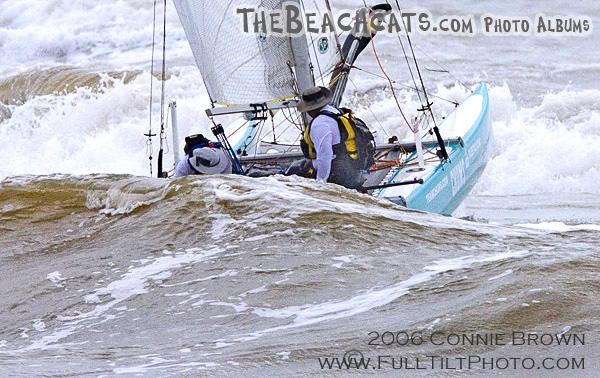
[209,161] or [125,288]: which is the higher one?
[209,161]

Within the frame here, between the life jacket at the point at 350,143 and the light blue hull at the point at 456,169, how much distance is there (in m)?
0.30

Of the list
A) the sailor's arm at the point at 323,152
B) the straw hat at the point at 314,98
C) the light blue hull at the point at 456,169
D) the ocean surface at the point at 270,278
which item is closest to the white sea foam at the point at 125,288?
the ocean surface at the point at 270,278

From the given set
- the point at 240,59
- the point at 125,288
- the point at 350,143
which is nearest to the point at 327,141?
the point at 350,143

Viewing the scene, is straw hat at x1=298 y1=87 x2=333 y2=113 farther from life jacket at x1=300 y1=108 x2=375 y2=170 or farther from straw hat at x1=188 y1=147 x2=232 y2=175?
straw hat at x1=188 y1=147 x2=232 y2=175

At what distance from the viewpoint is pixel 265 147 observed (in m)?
9.03

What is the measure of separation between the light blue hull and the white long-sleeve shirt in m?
0.51

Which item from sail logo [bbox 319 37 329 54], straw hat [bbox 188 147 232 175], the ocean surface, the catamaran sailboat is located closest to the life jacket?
the catamaran sailboat

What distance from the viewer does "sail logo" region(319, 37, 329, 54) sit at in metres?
7.89

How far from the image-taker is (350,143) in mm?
6781

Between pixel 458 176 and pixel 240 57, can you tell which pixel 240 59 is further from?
pixel 458 176

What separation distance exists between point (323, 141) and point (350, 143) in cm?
20

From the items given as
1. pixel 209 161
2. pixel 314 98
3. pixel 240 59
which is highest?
pixel 240 59

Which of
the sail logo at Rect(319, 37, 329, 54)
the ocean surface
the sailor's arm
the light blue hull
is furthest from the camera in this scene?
the sail logo at Rect(319, 37, 329, 54)

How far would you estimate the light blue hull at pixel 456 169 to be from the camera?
23.6 ft
